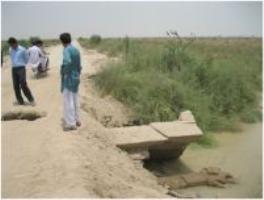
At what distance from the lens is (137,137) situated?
9336 millimetres

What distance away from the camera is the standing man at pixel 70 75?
8211 millimetres

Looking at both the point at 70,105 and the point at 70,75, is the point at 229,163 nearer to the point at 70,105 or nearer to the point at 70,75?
the point at 70,105

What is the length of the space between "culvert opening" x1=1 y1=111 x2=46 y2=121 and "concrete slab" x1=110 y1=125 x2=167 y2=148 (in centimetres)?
175

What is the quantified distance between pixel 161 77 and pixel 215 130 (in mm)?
2129

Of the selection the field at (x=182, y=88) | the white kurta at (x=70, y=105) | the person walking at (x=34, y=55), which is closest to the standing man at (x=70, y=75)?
the white kurta at (x=70, y=105)

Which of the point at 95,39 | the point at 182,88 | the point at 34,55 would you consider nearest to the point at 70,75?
the point at 182,88

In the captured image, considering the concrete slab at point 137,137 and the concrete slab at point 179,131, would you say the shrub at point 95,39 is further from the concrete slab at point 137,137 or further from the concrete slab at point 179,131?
the concrete slab at point 137,137

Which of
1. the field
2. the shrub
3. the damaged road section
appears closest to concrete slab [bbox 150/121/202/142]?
the field

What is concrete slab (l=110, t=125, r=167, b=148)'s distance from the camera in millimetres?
9086

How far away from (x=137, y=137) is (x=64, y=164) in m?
2.66

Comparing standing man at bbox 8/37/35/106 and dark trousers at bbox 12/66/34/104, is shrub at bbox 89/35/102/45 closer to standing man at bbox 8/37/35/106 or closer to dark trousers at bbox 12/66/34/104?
dark trousers at bbox 12/66/34/104

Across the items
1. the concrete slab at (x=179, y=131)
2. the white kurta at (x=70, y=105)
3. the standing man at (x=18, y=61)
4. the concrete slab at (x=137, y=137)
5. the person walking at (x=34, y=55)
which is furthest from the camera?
the person walking at (x=34, y=55)

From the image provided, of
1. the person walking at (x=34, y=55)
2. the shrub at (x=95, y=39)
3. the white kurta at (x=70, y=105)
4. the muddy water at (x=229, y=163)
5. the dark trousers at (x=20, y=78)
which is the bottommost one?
the muddy water at (x=229, y=163)

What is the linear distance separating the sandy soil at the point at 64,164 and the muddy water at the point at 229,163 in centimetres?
148
